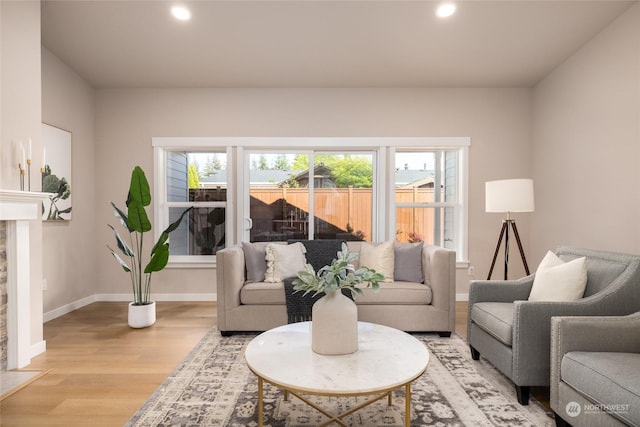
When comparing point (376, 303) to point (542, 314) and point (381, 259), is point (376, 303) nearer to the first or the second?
point (381, 259)

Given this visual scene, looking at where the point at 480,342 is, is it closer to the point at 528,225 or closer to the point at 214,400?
the point at 214,400

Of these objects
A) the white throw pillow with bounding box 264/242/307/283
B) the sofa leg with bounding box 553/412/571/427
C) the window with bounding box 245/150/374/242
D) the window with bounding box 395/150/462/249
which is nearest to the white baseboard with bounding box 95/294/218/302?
the window with bounding box 245/150/374/242

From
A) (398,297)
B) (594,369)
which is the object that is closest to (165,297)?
(398,297)

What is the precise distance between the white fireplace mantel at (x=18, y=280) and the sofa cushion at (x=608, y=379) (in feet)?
11.3

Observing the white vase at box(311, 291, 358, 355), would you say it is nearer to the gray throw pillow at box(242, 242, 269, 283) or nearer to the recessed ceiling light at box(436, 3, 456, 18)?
the gray throw pillow at box(242, 242, 269, 283)

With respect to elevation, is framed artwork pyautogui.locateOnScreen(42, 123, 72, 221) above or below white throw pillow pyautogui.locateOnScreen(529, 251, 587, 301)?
above

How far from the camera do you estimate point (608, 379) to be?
4.85 ft

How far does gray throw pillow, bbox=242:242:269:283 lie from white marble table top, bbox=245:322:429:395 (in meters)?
1.39

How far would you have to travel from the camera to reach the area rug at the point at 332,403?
1870 mm

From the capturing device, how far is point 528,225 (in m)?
4.43

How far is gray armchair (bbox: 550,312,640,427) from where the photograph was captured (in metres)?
1.44

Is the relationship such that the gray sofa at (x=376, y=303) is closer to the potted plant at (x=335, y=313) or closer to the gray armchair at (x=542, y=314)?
the gray armchair at (x=542, y=314)

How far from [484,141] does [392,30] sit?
2.06 meters

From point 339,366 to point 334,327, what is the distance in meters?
0.20
